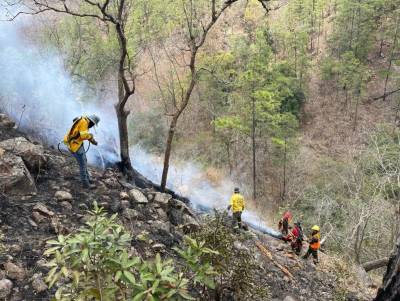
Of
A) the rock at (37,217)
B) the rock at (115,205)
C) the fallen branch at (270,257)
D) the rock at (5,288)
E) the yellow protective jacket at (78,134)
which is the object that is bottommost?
the fallen branch at (270,257)

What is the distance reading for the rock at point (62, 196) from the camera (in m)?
7.32

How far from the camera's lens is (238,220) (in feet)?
34.9

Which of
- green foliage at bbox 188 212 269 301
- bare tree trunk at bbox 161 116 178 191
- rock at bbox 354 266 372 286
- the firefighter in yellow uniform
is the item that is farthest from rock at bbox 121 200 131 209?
rock at bbox 354 266 372 286

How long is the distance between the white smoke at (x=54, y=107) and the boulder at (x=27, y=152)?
8.92ft

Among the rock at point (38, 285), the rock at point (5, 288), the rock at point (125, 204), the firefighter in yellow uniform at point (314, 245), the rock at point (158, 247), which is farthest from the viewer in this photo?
the firefighter in yellow uniform at point (314, 245)

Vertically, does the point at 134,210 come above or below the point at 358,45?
below

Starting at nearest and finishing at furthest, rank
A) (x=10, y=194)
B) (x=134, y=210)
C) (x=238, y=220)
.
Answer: (x=10, y=194) < (x=134, y=210) < (x=238, y=220)

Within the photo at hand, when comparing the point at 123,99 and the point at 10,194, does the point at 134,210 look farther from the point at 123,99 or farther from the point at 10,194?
the point at 123,99

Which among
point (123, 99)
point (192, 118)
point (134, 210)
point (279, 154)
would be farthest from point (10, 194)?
point (192, 118)

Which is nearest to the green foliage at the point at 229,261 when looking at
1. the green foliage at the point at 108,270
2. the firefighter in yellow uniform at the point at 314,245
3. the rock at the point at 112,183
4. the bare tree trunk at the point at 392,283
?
the green foliage at the point at 108,270

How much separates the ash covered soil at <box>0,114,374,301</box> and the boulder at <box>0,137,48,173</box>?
0.02 m

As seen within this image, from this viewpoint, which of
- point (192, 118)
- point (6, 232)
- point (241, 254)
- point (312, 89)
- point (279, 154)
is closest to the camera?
point (241, 254)

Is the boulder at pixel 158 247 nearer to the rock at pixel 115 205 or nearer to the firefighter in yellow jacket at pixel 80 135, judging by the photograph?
the rock at pixel 115 205

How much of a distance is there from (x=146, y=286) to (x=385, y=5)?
32127mm
